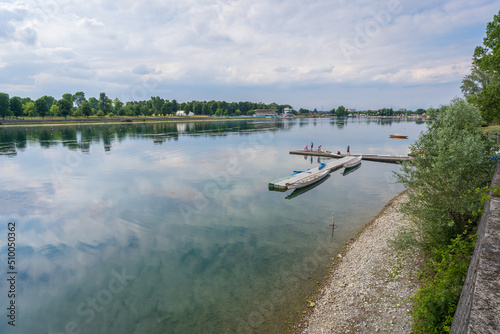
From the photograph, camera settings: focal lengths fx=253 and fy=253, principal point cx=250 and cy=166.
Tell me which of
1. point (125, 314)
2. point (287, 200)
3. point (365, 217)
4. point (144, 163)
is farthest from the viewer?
point (144, 163)

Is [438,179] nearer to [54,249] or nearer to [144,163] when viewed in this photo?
[54,249]

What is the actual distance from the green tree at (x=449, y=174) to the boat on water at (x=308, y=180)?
20973mm

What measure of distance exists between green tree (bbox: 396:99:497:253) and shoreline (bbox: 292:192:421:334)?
90.0 inches

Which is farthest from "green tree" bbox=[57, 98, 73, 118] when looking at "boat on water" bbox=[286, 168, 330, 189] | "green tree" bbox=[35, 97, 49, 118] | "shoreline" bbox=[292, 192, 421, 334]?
"shoreline" bbox=[292, 192, 421, 334]

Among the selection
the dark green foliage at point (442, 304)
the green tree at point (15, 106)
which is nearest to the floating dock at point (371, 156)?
the dark green foliage at point (442, 304)

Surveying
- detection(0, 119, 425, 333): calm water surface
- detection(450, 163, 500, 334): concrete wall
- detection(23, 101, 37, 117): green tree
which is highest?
detection(23, 101, 37, 117): green tree

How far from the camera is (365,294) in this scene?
46.2ft

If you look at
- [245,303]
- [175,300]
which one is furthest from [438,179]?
[175,300]

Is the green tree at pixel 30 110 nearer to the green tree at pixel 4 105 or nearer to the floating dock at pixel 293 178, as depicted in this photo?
the green tree at pixel 4 105

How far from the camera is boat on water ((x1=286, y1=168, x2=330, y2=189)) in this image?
37.5 meters

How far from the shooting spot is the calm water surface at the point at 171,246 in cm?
1477

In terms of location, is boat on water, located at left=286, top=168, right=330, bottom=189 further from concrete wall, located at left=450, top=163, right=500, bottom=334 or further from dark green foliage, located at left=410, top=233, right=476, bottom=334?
concrete wall, located at left=450, top=163, right=500, bottom=334

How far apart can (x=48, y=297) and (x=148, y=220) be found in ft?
38.7

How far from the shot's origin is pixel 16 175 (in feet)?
153
